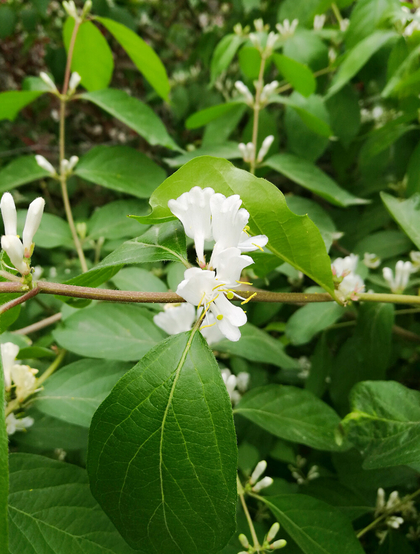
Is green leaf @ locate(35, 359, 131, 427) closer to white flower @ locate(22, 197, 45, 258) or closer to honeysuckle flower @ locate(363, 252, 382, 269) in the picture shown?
white flower @ locate(22, 197, 45, 258)

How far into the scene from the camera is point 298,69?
42.6 inches

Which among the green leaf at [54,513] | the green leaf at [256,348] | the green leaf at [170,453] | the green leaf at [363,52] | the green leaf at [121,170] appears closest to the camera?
the green leaf at [170,453]

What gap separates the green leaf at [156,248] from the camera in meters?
0.56

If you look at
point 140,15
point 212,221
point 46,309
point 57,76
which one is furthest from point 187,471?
point 140,15

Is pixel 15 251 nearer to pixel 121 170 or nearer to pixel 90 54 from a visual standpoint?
pixel 121 170

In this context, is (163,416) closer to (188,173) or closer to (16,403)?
(188,173)

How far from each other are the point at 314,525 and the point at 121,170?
991mm

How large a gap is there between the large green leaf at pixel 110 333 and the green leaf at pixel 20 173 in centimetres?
54

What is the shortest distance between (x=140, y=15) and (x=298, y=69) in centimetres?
192

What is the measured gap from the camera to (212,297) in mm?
521

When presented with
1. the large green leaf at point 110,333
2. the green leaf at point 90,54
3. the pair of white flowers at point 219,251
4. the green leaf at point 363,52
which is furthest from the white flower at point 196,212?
the green leaf at point 90,54

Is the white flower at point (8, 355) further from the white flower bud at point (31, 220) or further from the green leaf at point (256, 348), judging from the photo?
the green leaf at point (256, 348)

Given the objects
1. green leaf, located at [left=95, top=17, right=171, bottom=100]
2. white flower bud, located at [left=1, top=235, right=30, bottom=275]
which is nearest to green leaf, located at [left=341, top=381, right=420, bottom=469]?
white flower bud, located at [left=1, top=235, right=30, bottom=275]

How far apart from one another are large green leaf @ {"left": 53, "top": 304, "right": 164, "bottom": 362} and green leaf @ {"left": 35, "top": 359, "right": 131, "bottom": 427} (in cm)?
6
